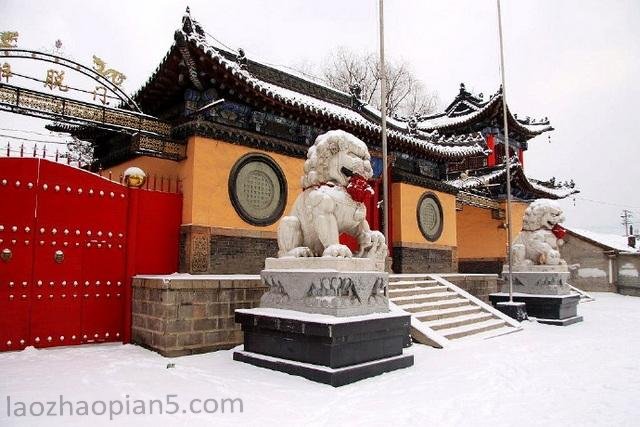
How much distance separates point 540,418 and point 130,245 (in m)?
5.45

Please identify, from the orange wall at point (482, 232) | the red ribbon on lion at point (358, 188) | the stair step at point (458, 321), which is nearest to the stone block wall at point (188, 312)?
the red ribbon on lion at point (358, 188)

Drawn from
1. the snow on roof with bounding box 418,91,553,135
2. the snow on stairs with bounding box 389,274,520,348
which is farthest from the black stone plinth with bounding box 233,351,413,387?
the snow on roof with bounding box 418,91,553,135

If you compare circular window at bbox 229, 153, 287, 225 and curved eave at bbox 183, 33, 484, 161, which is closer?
curved eave at bbox 183, 33, 484, 161

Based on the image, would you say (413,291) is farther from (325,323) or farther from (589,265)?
(589,265)

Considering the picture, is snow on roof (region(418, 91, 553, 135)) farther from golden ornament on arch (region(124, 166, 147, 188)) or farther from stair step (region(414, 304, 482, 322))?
golden ornament on arch (region(124, 166, 147, 188))

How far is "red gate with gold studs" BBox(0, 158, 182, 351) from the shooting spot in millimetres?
5520

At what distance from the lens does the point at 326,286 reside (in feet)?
15.6

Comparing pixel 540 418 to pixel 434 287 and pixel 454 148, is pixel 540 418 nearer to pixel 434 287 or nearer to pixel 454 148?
pixel 434 287

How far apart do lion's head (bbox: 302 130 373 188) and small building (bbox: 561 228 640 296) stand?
18882 millimetres

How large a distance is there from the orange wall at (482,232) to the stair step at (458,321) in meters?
8.86

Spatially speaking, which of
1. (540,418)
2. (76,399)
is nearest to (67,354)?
(76,399)

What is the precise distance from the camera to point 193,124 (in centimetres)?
785

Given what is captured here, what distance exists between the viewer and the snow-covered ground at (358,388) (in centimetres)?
341

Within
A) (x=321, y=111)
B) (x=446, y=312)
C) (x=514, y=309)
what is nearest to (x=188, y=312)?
(x=446, y=312)
